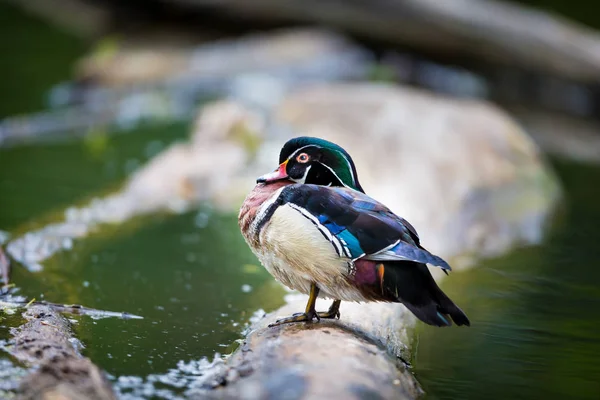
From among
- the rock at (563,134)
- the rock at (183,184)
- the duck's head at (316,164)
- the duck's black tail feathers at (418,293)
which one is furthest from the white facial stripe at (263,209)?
the rock at (563,134)

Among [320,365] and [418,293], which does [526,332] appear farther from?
[320,365]

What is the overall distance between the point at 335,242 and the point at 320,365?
0.51m

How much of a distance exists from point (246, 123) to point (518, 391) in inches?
165

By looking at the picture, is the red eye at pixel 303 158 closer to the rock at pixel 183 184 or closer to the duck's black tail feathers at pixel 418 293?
the duck's black tail feathers at pixel 418 293

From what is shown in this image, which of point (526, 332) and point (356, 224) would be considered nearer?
point (356, 224)

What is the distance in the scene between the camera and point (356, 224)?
2.91 m

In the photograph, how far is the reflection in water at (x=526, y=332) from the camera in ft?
10.2

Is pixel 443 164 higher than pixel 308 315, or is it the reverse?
pixel 443 164

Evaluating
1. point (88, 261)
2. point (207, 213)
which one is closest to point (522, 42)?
point (207, 213)

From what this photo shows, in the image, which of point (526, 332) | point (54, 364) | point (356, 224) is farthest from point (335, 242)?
point (526, 332)

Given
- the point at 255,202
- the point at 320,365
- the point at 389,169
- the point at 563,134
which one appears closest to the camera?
the point at 320,365

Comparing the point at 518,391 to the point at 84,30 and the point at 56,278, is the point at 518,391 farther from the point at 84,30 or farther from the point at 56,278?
the point at 84,30

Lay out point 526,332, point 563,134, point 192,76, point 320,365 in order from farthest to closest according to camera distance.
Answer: point 192,76 → point 563,134 → point 526,332 → point 320,365

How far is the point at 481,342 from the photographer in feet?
12.0
